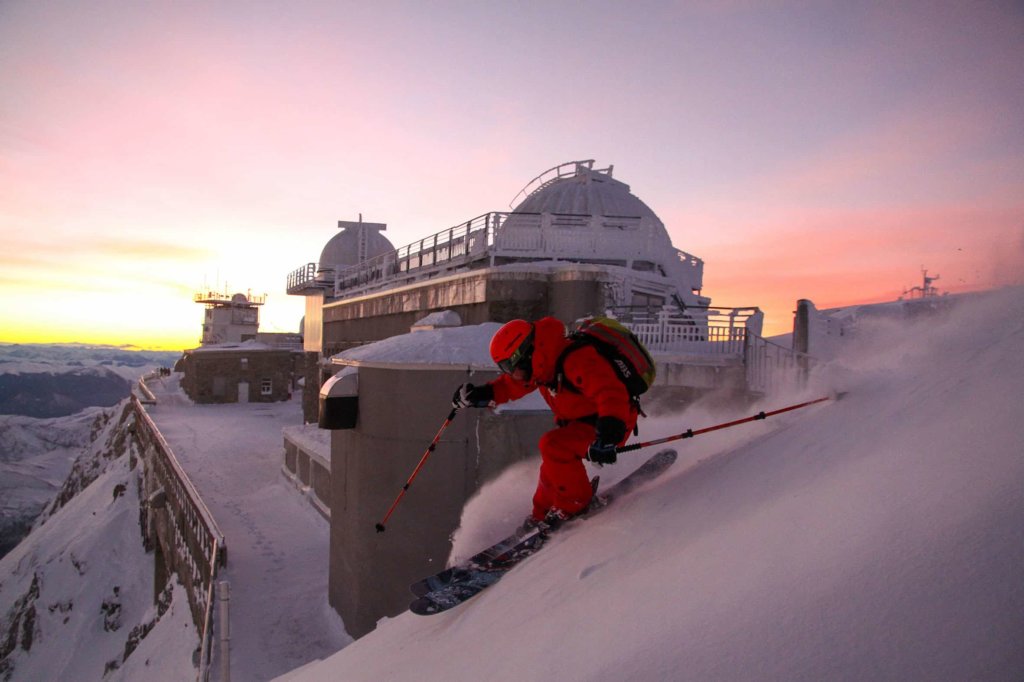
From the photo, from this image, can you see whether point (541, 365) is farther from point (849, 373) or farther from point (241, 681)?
point (241, 681)

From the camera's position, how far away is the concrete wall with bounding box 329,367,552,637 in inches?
343

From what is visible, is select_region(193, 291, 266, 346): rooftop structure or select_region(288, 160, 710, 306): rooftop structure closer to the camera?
select_region(288, 160, 710, 306): rooftop structure

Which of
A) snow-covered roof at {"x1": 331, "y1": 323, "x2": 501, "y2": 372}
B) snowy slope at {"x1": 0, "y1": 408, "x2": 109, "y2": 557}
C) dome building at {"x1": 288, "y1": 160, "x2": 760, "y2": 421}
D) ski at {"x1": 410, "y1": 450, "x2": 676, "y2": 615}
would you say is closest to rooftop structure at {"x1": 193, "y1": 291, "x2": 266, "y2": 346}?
snowy slope at {"x1": 0, "y1": 408, "x2": 109, "y2": 557}

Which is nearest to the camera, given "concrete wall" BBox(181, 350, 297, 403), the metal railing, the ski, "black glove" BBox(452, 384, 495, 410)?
the ski

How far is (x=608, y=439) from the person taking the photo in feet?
Answer: 12.1

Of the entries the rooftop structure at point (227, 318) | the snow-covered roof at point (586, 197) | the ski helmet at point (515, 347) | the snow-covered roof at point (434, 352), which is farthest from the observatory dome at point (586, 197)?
the rooftop structure at point (227, 318)

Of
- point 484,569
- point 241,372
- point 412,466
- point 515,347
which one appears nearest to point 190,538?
point 412,466

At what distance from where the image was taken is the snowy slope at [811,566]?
1646 millimetres

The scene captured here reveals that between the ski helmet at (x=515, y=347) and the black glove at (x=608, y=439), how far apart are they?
933 millimetres

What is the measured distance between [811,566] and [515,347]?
2709 mm

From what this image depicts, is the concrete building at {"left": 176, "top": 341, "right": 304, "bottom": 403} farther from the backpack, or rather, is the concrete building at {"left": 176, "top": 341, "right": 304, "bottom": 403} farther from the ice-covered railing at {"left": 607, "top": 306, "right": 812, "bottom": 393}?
the backpack

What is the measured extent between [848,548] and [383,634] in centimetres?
314

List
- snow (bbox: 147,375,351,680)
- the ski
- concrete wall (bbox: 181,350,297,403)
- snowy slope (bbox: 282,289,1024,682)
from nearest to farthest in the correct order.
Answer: snowy slope (bbox: 282,289,1024,682)
the ski
snow (bbox: 147,375,351,680)
concrete wall (bbox: 181,350,297,403)

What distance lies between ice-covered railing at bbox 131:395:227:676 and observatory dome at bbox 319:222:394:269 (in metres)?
12.8
